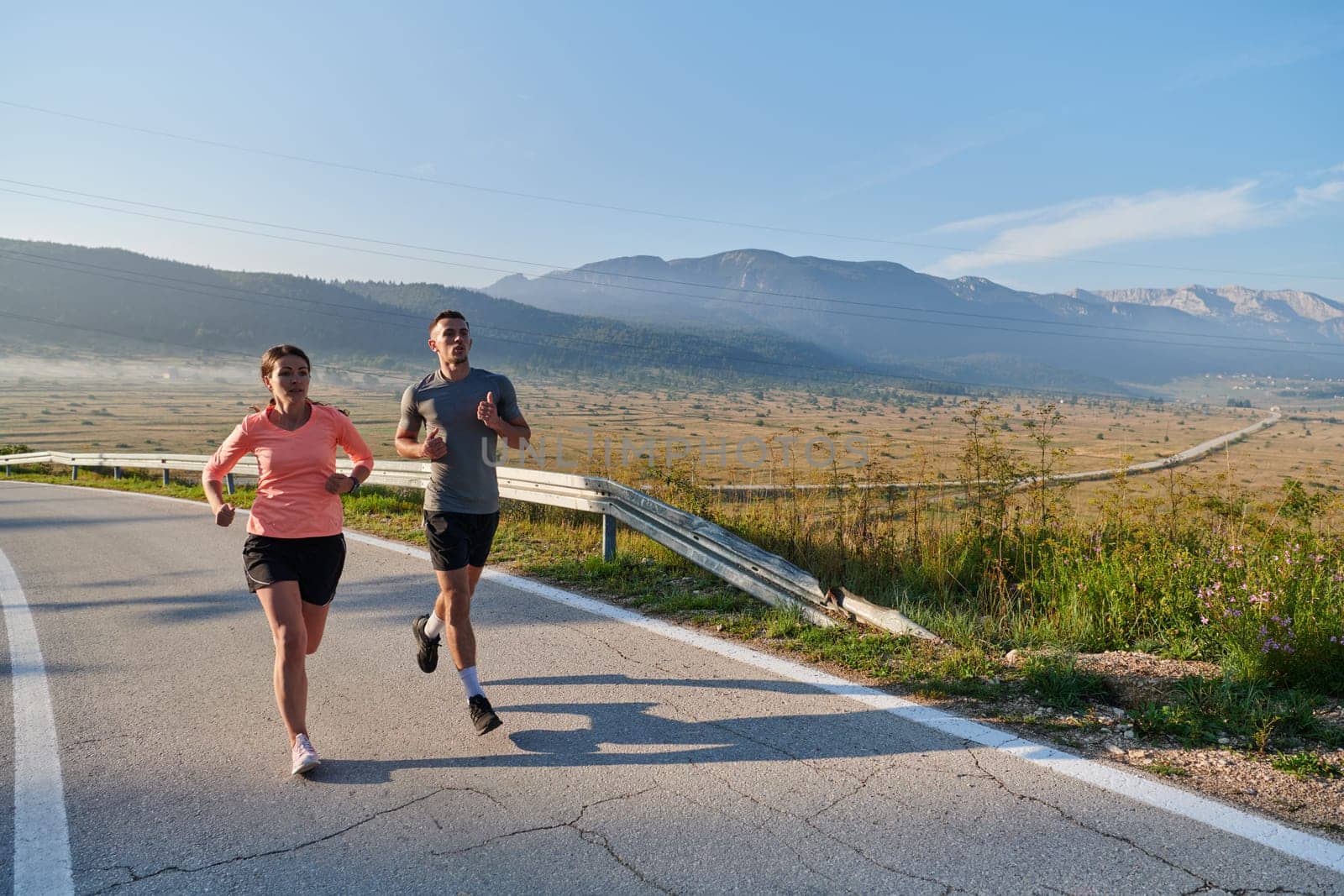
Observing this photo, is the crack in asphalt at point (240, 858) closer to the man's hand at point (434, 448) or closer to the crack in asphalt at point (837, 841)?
the crack in asphalt at point (837, 841)

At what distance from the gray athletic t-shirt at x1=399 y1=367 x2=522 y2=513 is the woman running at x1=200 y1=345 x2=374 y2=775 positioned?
400 millimetres

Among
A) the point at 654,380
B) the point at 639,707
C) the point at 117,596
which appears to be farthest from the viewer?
the point at 654,380

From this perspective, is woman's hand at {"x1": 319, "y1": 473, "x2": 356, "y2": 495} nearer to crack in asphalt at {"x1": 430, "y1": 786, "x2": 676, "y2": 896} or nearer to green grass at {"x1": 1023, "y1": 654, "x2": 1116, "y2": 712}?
crack in asphalt at {"x1": 430, "y1": 786, "x2": 676, "y2": 896}

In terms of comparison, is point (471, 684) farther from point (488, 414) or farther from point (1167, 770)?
point (1167, 770)

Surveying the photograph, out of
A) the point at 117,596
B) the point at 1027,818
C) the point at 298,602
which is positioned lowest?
the point at 117,596

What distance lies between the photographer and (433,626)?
4371 millimetres

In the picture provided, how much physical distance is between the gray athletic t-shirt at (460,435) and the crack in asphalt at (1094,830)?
8.11 feet

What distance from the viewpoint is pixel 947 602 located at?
5641 mm

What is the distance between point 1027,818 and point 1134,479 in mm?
6224

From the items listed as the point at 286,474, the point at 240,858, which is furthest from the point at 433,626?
the point at 240,858

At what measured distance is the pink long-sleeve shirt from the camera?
3.58m

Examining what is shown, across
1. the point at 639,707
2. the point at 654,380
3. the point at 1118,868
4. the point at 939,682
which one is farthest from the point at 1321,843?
the point at 654,380

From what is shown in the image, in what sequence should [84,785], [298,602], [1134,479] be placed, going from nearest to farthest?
[84,785] < [298,602] < [1134,479]

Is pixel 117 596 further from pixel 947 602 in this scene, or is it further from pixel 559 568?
pixel 947 602
